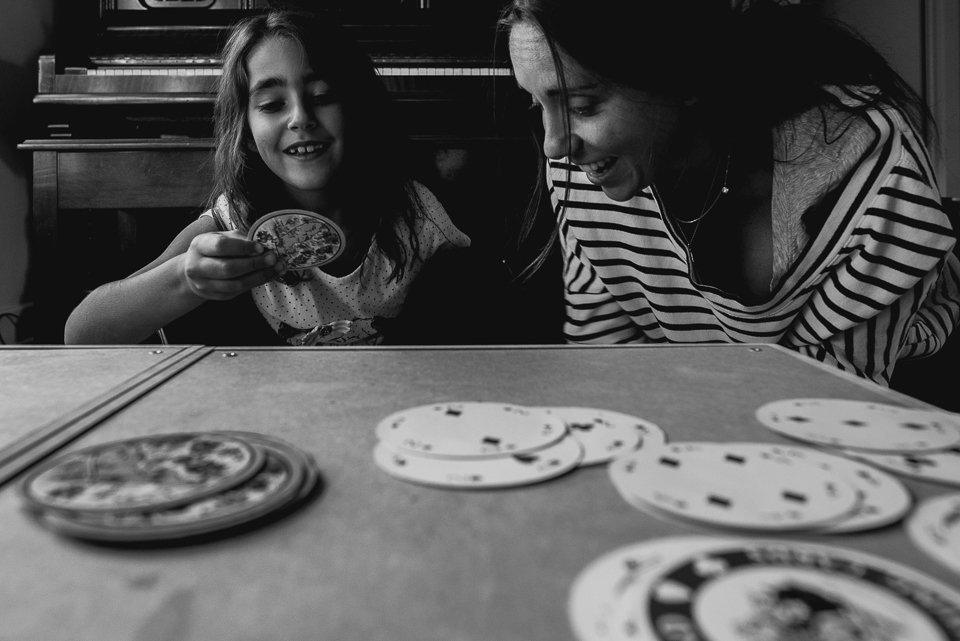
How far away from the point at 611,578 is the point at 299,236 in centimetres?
110

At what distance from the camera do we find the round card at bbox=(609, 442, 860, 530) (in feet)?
1.35

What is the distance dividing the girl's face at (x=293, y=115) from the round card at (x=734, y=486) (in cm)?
127

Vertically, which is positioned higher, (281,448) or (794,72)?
(794,72)

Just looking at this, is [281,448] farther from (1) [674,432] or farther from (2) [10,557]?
(1) [674,432]

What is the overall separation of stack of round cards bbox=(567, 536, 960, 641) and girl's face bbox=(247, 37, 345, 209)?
138cm

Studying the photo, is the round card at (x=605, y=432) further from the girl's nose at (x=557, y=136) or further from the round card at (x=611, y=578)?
the girl's nose at (x=557, y=136)

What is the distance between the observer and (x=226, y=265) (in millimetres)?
1262

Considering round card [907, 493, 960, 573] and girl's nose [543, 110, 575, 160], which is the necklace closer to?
girl's nose [543, 110, 575, 160]

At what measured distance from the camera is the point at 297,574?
0.36 metres

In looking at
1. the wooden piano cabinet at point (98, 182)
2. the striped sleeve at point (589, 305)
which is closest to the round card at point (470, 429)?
the striped sleeve at point (589, 305)

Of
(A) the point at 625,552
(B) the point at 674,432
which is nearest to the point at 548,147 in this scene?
(B) the point at 674,432

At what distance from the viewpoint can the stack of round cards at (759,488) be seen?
409 mm

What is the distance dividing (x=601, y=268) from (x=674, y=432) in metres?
0.93

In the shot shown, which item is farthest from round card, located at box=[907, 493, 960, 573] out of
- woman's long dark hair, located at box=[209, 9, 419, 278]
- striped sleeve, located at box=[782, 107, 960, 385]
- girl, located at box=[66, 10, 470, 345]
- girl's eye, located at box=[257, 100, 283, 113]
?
girl's eye, located at box=[257, 100, 283, 113]
